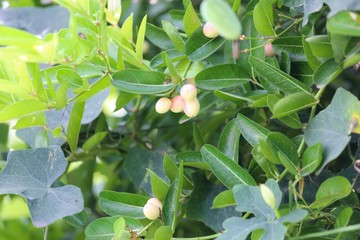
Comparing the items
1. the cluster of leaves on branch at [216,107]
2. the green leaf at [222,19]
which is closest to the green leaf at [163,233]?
the cluster of leaves on branch at [216,107]

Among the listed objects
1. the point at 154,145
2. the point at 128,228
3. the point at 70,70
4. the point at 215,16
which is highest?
the point at 215,16

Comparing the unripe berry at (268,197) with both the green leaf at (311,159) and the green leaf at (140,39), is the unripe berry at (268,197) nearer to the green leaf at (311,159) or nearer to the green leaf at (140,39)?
the green leaf at (311,159)

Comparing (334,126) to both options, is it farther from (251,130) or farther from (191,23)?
(191,23)

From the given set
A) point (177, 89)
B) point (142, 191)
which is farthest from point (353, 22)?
point (142, 191)

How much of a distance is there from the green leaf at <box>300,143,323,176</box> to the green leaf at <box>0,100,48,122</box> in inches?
9.3

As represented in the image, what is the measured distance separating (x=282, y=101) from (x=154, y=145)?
0.37 metres

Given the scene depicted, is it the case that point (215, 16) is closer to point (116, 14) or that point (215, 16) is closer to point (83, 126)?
point (116, 14)

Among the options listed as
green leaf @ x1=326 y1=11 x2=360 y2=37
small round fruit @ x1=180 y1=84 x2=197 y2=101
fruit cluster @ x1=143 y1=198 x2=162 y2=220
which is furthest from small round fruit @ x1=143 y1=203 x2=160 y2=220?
green leaf @ x1=326 y1=11 x2=360 y2=37

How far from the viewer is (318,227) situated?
21.6 inches

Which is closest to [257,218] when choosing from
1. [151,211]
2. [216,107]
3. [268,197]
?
[268,197]

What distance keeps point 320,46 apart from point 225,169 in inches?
5.2

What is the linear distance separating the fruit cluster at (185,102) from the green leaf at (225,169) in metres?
0.05

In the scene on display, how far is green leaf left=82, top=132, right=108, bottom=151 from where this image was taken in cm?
75

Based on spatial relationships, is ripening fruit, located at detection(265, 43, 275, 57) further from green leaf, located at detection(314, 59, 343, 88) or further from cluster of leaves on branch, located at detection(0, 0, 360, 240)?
green leaf, located at detection(314, 59, 343, 88)
